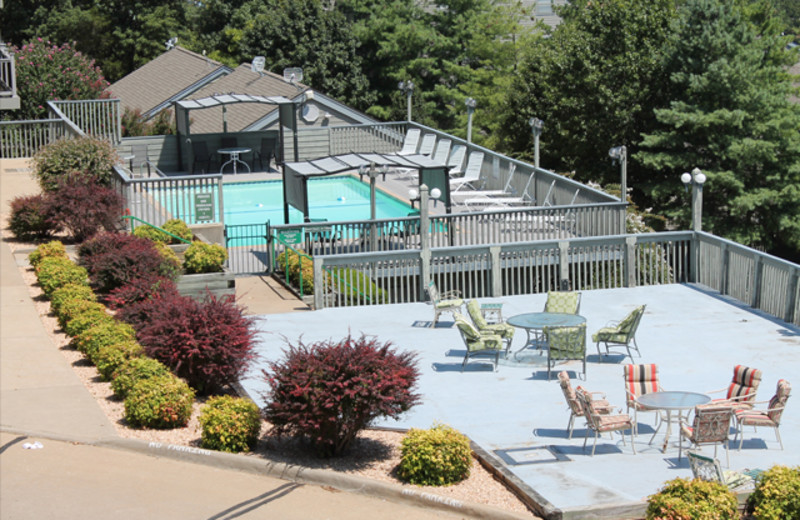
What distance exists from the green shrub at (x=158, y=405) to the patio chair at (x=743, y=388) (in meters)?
6.60

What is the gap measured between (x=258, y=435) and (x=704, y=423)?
208 inches

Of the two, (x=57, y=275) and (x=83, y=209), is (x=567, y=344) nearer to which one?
(x=57, y=275)

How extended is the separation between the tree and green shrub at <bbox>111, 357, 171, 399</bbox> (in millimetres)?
25060

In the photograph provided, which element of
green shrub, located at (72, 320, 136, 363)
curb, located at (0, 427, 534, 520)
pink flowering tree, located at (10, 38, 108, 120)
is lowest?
curb, located at (0, 427, 534, 520)

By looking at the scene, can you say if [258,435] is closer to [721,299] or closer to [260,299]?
[260,299]

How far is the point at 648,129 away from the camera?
126 ft

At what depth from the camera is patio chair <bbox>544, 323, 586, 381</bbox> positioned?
1633 cm

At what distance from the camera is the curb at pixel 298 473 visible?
36.2 ft

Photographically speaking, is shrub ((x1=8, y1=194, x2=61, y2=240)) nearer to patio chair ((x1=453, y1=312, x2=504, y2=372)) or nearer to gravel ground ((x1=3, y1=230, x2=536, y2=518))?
gravel ground ((x1=3, y1=230, x2=536, y2=518))

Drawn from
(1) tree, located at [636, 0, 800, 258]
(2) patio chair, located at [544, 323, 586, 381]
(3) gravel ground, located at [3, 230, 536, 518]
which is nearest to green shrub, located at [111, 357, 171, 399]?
(3) gravel ground, located at [3, 230, 536, 518]

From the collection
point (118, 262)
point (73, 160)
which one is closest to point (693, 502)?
point (118, 262)

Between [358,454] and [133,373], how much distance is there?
10.7ft

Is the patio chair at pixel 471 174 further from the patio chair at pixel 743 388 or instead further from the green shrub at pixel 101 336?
the patio chair at pixel 743 388

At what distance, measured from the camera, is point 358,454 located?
497 inches
